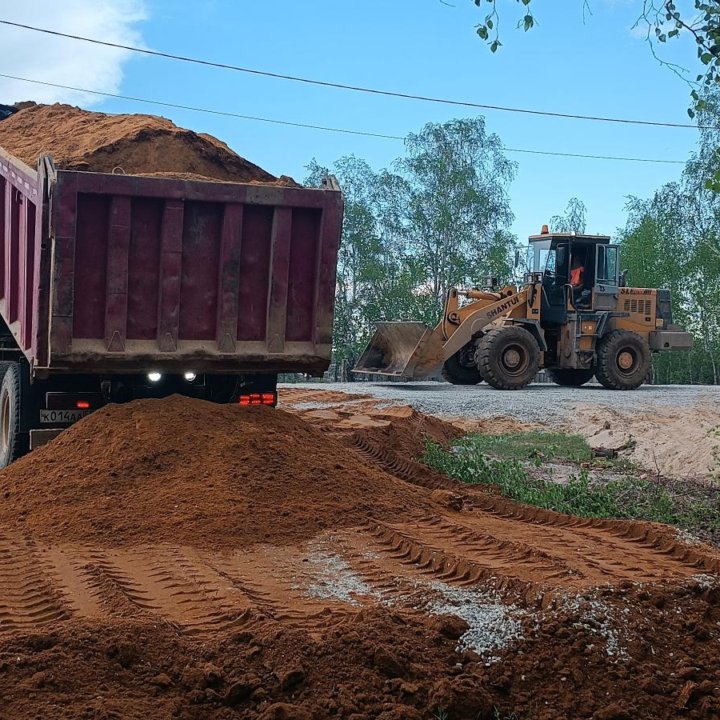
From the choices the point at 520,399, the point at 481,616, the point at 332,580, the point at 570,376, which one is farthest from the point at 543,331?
the point at 481,616

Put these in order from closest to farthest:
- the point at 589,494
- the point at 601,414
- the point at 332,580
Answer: the point at 332,580 < the point at 589,494 < the point at 601,414

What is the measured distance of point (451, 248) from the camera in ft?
134

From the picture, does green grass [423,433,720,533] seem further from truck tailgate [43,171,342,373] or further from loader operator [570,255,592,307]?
loader operator [570,255,592,307]

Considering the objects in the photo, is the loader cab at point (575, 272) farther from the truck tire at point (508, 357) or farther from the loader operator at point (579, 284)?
the truck tire at point (508, 357)

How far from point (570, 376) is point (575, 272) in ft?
9.89

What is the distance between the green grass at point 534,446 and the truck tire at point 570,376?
9422 mm

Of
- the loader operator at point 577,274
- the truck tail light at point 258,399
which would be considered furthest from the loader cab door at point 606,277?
the truck tail light at point 258,399

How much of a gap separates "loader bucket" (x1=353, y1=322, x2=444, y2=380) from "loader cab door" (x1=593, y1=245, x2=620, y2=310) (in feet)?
11.9

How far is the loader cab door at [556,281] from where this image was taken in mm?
21094

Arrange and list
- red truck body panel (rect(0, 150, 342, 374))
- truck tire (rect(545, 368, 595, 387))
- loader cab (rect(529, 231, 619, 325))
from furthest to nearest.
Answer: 1. truck tire (rect(545, 368, 595, 387))
2. loader cab (rect(529, 231, 619, 325))
3. red truck body panel (rect(0, 150, 342, 374))

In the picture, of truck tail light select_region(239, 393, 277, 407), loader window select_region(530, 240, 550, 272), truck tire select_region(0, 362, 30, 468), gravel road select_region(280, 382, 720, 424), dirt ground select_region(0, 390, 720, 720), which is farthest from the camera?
loader window select_region(530, 240, 550, 272)

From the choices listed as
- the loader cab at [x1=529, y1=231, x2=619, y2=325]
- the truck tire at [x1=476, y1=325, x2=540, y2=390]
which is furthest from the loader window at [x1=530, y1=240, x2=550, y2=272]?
the truck tire at [x1=476, y1=325, x2=540, y2=390]

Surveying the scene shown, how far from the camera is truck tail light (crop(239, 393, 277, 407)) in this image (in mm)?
9117

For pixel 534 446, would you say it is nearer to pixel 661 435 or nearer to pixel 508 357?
pixel 661 435
